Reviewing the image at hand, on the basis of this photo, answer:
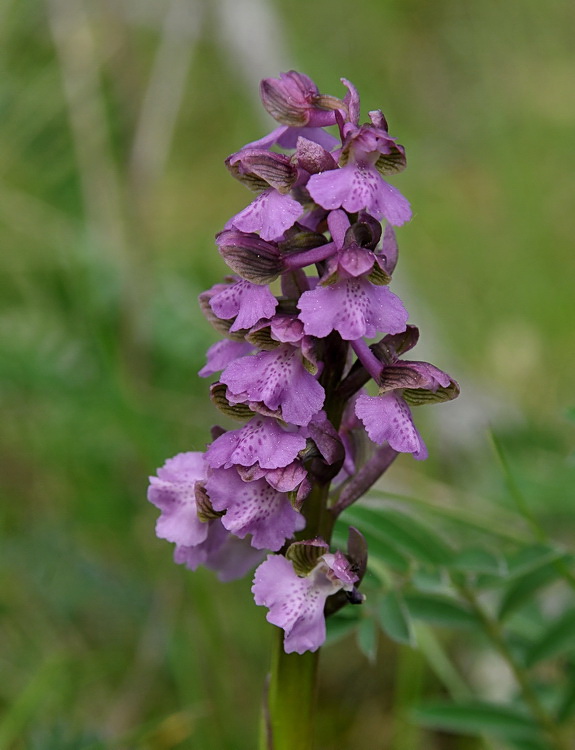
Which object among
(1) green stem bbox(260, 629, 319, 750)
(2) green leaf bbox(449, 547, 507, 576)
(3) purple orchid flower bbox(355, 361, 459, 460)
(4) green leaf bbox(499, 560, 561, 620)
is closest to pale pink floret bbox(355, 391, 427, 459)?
(3) purple orchid flower bbox(355, 361, 459, 460)

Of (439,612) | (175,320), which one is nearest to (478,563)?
(439,612)

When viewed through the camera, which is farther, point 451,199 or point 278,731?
point 451,199

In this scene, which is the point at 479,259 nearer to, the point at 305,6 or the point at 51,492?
the point at 51,492

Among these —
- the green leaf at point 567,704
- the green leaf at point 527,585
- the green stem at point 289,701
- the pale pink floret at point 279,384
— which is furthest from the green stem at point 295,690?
the green leaf at point 567,704

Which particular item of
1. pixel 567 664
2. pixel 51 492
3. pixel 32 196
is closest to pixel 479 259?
pixel 32 196

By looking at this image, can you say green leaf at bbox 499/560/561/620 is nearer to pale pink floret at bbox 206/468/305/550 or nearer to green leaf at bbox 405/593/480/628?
green leaf at bbox 405/593/480/628

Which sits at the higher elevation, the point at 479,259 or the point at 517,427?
the point at 479,259

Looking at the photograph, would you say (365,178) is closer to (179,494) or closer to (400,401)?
(400,401)

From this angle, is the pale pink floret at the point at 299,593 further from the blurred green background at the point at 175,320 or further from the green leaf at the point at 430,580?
the blurred green background at the point at 175,320
